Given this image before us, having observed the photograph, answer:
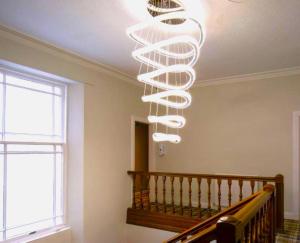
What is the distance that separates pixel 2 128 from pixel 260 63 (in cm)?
412

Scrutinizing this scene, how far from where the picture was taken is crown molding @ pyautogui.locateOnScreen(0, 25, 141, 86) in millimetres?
3223

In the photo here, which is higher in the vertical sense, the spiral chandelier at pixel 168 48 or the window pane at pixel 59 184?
the spiral chandelier at pixel 168 48

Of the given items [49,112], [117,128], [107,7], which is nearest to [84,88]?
[49,112]

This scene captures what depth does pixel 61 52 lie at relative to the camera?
3861 millimetres

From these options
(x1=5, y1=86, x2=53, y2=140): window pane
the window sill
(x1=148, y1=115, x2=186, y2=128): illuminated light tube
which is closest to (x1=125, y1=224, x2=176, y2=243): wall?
the window sill

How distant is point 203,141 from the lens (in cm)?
567

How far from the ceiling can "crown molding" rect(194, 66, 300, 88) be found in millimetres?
456

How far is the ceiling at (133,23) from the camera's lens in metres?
2.60

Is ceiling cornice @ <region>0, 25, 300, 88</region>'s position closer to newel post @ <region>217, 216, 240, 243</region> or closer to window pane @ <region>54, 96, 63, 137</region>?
window pane @ <region>54, 96, 63, 137</region>

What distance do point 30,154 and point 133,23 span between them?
2354 millimetres

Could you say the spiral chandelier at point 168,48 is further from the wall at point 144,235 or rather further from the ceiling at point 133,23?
the wall at point 144,235

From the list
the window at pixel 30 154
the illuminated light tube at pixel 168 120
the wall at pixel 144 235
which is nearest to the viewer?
the illuminated light tube at pixel 168 120

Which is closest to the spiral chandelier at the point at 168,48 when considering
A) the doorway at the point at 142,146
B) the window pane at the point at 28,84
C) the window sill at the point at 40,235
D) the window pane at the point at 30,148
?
the window pane at the point at 28,84

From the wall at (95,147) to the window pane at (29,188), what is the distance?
0.39m
